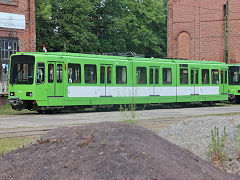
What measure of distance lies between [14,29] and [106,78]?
9734 millimetres

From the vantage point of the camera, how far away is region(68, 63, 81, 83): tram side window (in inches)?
894

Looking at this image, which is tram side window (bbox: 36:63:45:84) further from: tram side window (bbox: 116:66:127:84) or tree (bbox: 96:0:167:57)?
tree (bbox: 96:0:167:57)

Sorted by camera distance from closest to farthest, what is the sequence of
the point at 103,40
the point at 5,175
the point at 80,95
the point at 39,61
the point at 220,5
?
the point at 5,175, the point at 39,61, the point at 80,95, the point at 220,5, the point at 103,40

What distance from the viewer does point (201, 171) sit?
217 inches

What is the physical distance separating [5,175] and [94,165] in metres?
1.24

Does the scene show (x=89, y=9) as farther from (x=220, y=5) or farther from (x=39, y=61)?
(x=39, y=61)

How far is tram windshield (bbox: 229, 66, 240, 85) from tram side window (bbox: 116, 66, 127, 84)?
545 inches

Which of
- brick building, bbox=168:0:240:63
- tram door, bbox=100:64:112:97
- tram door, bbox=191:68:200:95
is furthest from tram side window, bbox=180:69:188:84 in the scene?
brick building, bbox=168:0:240:63

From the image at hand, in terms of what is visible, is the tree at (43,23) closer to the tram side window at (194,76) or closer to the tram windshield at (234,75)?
the tram windshield at (234,75)

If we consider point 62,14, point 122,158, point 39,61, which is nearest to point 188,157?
point 122,158

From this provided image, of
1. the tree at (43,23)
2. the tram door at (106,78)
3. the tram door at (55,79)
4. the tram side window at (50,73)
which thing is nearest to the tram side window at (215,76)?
the tram door at (106,78)

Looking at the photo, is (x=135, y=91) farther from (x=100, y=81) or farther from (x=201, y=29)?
(x=201, y=29)

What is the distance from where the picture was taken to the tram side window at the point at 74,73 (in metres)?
22.7

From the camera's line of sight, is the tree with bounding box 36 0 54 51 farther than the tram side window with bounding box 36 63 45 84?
Yes
